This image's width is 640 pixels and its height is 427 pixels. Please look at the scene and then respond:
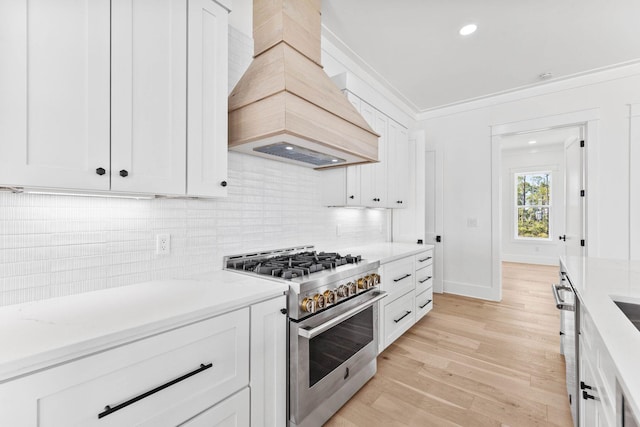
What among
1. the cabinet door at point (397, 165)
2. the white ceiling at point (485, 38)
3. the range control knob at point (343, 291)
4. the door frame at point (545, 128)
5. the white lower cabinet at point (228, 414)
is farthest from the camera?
the door frame at point (545, 128)

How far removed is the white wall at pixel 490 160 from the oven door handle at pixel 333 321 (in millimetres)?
2849

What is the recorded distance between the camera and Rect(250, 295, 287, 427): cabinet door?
1.36 m

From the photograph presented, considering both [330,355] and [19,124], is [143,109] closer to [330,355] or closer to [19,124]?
[19,124]

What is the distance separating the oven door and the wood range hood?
3.41ft

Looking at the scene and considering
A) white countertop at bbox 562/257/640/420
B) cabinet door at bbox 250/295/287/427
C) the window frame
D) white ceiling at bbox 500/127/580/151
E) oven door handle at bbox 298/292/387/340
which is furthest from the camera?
the window frame

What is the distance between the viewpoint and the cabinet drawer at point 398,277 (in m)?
2.44

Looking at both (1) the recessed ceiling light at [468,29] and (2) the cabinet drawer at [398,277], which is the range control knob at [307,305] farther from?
(1) the recessed ceiling light at [468,29]

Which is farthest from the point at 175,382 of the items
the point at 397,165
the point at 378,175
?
the point at 397,165

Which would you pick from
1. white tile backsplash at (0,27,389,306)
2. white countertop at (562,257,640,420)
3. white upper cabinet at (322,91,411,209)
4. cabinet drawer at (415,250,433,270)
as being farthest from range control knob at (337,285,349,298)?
cabinet drawer at (415,250,433,270)

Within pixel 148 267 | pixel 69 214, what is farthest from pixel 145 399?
pixel 69 214

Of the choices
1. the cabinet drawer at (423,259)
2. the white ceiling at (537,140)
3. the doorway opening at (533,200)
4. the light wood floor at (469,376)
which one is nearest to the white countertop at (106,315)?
the light wood floor at (469,376)

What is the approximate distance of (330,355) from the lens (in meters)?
1.74

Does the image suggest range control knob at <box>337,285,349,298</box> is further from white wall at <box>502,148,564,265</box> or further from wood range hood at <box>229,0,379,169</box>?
white wall at <box>502,148,564,265</box>

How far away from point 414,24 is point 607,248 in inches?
131
